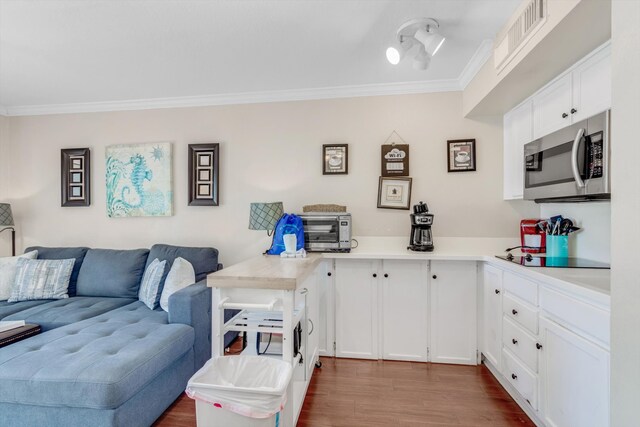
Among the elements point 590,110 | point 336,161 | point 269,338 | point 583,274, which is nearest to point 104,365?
point 269,338

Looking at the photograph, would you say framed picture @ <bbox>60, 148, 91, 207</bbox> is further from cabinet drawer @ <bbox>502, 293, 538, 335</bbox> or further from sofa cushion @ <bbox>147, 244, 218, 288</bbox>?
cabinet drawer @ <bbox>502, 293, 538, 335</bbox>

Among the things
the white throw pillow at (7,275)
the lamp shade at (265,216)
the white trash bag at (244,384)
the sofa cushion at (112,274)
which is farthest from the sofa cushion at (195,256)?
the white trash bag at (244,384)

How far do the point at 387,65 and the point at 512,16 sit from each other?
2.84 ft

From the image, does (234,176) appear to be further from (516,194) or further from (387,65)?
(516,194)

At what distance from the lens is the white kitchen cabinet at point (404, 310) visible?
254 centimetres

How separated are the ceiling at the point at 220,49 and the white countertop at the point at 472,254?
54.6 inches

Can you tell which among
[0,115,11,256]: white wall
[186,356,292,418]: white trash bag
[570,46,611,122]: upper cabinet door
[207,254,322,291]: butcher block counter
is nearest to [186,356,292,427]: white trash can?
[186,356,292,418]: white trash bag

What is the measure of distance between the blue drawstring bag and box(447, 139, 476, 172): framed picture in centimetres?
144

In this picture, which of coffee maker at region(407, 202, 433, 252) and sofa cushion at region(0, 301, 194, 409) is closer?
sofa cushion at region(0, 301, 194, 409)

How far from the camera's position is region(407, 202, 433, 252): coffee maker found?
2.54m

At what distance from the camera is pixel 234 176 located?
9.89 feet

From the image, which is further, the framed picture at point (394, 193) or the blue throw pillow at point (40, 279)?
the framed picture at point (394, 193)

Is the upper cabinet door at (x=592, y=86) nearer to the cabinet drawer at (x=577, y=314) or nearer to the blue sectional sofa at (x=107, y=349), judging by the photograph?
the cabinet drawer at (x=577, y=314)

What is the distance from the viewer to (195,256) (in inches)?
106
